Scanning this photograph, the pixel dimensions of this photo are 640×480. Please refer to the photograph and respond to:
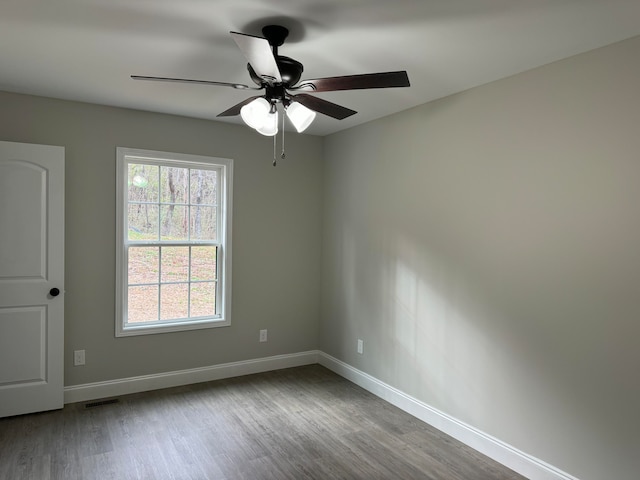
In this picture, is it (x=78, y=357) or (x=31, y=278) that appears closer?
(x=31, y=278)

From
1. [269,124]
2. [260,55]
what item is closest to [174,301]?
[269,124]

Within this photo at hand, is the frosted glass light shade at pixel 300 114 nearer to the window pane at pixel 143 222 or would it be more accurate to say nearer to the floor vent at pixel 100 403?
the window pane at pixel 143 222

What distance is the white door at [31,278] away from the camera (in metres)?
3.25

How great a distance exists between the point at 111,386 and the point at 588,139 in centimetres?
395

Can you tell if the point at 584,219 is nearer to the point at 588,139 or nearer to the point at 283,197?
the point at 588,139

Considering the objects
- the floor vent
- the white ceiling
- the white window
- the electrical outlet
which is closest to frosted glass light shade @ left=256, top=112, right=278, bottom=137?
the white ceiling

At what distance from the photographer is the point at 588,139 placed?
2.40 m

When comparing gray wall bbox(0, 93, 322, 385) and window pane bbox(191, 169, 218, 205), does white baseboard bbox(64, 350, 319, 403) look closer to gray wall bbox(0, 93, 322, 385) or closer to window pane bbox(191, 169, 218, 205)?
gray wall bbox(0, 93, 322, 385)

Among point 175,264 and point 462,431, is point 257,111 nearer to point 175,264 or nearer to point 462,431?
point 175,264

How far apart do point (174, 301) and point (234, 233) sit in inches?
33.3

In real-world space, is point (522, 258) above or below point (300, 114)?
below

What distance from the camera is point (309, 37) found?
2.30 m

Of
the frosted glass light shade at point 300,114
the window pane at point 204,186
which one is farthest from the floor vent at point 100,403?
the frosted glass light shade at point 300,114

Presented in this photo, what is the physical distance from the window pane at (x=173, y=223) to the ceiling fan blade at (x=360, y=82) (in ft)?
7.29
